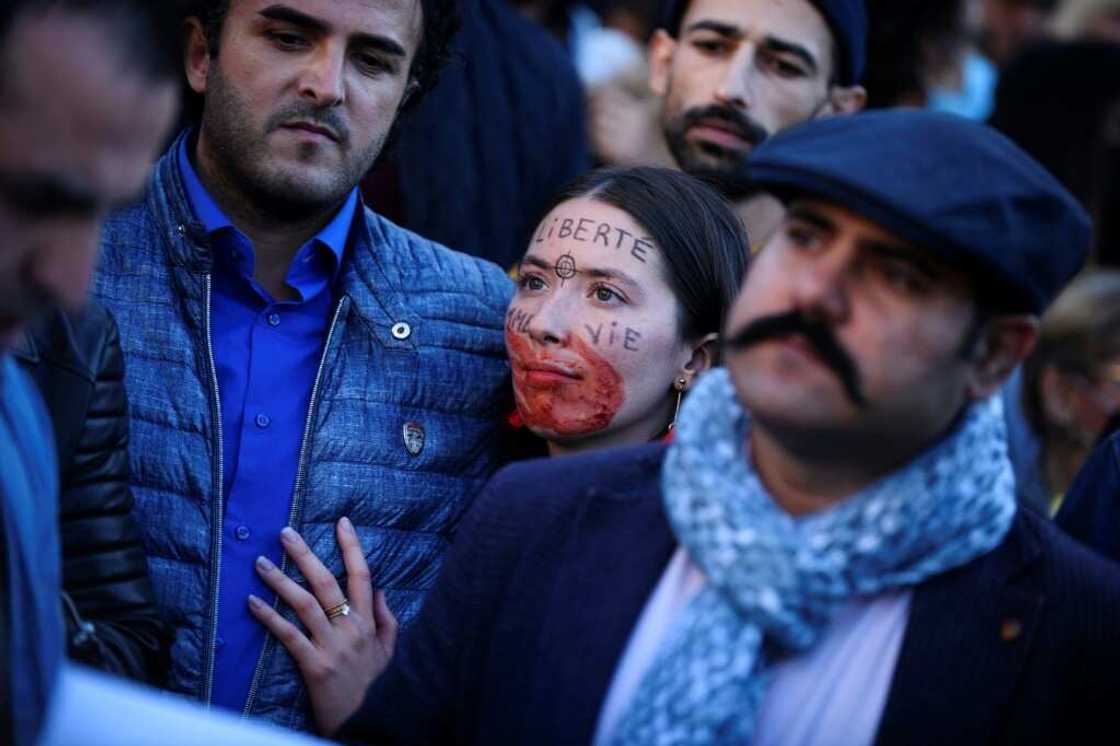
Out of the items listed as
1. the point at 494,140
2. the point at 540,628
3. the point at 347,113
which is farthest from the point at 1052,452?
the point at 540,628

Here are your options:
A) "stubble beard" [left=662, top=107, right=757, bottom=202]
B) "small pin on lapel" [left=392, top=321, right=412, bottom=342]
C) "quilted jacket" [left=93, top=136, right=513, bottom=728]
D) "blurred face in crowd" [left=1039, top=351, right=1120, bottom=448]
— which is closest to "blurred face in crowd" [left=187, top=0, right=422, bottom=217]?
"quilted jacket" [left=93, top=136, right=513, bottom=728]

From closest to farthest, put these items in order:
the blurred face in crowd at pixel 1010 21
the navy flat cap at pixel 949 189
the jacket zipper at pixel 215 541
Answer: the navy flat cap at pixel 949 189 → the jacket zipper at pixel 215 541 → the blurred face in crowd at pixel 1010 21

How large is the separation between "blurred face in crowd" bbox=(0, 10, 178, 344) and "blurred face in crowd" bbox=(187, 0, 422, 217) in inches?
46.1

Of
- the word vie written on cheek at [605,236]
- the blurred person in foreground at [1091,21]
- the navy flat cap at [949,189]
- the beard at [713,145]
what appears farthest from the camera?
→ the blurred person in foreground at [1091,21]

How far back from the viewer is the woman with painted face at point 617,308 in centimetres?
321

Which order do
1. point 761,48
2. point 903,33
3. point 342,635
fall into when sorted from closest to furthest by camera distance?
point 342,635 → point 761,48 → point 903,33

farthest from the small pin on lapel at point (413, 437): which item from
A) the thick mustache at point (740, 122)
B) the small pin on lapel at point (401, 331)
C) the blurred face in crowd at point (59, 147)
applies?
the thick mustache at point (740, 122)

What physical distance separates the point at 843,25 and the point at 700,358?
1.51 m

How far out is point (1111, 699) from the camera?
227cm

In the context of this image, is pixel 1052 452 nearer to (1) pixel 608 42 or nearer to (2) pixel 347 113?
(2) pixel 347 113

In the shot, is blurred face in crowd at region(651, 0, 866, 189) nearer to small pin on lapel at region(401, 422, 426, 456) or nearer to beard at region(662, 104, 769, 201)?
beard at region(662, 104, 769, 201)

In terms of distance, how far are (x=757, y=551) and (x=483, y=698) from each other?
453 mm

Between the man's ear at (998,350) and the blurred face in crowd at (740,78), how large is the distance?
1.94 metres

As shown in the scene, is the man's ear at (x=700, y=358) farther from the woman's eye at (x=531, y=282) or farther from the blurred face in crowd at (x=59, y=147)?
the blurred face in crowd at (x=59, y=147)
